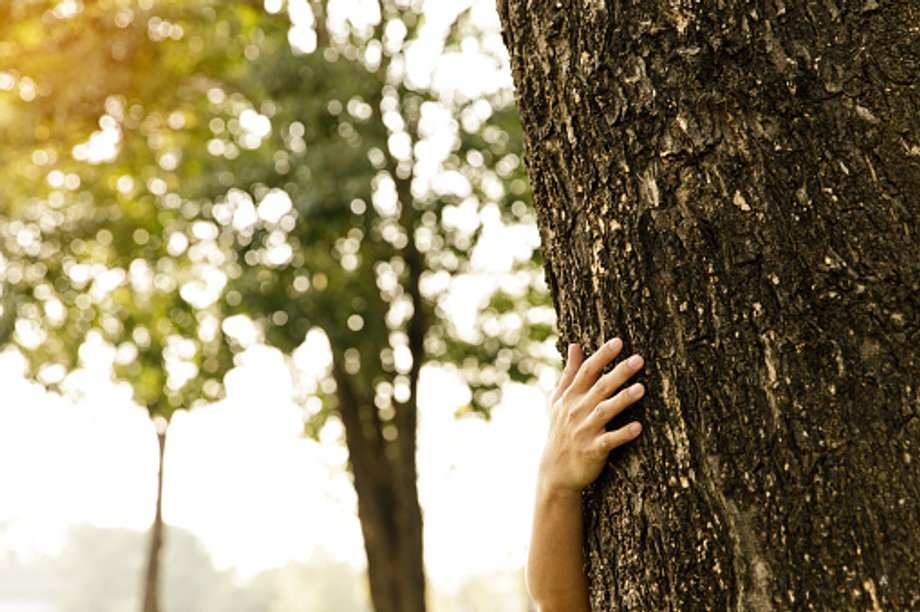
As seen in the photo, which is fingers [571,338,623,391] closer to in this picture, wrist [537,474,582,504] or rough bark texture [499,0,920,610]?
rough bark texture [499,0,920,610]

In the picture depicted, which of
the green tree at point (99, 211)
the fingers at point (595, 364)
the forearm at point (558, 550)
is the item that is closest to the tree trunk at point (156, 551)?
the green tree at point (99, 211)

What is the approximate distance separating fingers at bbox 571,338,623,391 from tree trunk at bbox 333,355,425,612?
11578 mm

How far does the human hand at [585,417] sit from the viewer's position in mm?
2072

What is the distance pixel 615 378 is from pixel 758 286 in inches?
13.2

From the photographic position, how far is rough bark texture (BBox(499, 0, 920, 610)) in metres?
1.80

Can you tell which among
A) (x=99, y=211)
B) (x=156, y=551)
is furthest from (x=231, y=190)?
(x=156, y=551)

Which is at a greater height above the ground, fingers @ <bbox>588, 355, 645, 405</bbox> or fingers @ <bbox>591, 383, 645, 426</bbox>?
fingers @ <bbox>588, 355, 645, 405</bbox>

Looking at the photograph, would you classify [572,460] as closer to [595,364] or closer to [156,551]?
[595,364]

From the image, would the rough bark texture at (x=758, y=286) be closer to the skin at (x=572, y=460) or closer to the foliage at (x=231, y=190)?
the skin at (x=572, y=460)

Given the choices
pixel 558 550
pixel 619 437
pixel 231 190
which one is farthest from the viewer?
pixel 231 190

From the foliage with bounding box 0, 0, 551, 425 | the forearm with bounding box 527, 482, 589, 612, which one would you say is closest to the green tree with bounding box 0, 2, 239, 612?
the foliage with bounding box 0, 0, 551, 425

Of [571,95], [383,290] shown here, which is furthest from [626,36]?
[383,290]

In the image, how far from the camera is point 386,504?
46.1 ft

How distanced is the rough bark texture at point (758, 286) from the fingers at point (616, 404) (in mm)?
27
